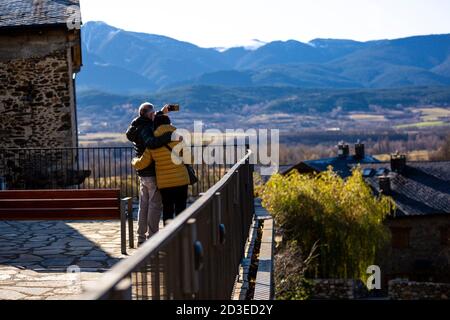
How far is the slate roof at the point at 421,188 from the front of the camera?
152ft

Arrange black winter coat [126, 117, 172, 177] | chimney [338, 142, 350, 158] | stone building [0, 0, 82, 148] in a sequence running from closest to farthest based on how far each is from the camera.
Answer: black winter coat [126, 117, 172, 177], stone building [0, 0, 82, 148], chimney [338, 142, 350, 158]

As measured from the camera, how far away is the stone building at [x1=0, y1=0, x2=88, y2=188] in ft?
58.1

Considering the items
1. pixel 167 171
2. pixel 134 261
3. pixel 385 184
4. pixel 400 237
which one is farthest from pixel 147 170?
pixel 385 184

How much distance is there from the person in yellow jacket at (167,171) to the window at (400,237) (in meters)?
38.0

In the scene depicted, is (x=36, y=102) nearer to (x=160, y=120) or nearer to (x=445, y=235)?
(x=160, y=120)

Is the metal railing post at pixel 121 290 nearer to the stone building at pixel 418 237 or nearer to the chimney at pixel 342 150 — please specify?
the stone building at pixel 418 237

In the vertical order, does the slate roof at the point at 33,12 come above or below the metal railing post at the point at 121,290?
above

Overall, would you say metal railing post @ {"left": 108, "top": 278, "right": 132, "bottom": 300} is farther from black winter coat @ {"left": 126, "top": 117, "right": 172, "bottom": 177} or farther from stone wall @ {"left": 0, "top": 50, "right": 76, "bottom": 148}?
stone wall @ {"left": 0, "top": 50, "right": 76, "bottom": 148}

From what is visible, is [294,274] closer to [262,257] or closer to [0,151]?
[0,151]

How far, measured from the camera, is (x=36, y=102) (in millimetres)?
17797

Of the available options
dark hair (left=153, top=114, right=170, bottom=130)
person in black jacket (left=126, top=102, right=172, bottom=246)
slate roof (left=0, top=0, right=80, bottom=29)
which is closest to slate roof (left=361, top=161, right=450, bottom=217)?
slate roof (left=0, top=0, right=80, bottom=29)

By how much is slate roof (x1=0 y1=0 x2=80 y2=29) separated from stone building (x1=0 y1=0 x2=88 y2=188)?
7 centimetres

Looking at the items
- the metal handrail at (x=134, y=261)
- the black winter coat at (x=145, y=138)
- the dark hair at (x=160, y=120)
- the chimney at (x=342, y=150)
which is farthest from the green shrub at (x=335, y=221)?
the chimney at (x=342, y=150)

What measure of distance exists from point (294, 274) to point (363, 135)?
13782 centimetres
